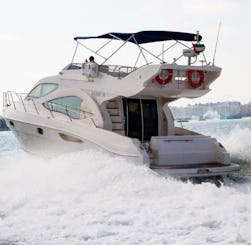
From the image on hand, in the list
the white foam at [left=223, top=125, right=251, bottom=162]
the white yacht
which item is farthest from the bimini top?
the white foam at [left=223, top=125, right=251, bottom=162]

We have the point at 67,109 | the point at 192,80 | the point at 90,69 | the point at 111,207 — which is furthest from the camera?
the point at 67,109

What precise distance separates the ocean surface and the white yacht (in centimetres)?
49

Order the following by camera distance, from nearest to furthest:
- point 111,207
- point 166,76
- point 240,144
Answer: point 111,207 → point 166,76 → point 240,144

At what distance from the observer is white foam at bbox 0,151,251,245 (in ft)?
20.9

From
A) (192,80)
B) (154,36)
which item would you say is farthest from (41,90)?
(192,80)

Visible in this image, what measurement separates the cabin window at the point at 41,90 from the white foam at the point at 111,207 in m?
2.54

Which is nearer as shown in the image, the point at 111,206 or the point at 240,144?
the point at 111,206

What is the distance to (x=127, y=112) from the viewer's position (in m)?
12.0

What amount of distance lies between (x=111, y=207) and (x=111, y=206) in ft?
0.21

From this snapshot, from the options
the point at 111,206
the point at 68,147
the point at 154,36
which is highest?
the point at 154,36

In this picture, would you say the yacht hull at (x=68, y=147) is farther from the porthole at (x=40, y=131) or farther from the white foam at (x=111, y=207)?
the white foam at (x=111, y=207)

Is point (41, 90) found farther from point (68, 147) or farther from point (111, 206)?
point (111, 206)

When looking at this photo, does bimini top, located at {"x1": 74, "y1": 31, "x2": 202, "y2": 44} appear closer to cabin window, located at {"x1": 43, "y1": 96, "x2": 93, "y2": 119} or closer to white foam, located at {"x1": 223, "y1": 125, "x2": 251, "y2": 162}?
cabin window, located at {"x1": 43, "y1": 96, "x2": 93, "y2": 119}

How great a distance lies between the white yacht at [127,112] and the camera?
34.5 ft
